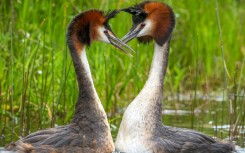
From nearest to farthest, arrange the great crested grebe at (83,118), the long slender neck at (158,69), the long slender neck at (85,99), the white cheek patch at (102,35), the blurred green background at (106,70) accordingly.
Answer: the great crested grebe at (83,118) → the long slender neck at (85,99) → the white cheek patch at (102,35) → the long slender neck at (158,69) → the blurred green background at (106,70)

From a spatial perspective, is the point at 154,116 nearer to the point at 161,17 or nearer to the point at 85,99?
the point at 85,99

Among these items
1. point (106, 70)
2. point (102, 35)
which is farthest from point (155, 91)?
point (106, 70)

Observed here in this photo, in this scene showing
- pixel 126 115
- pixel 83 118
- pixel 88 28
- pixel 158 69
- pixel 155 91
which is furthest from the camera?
pixel 158 69

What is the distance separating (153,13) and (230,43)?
20.7ft

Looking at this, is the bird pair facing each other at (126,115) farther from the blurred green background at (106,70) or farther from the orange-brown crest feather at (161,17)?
the blurred green background at (106,70)

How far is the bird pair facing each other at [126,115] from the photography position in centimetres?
938

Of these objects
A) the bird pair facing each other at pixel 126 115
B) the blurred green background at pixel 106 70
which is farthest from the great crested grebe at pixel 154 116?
the blurred green background at pixel 106 70

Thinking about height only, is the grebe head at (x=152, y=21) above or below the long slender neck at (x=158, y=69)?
above

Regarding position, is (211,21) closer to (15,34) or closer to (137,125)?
(15,34)

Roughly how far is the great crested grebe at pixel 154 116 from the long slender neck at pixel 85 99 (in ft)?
1.73

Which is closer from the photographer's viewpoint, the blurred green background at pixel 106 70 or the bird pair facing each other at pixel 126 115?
the bird pair facing each other at pixel 126 115

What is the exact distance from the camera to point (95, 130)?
952 cm

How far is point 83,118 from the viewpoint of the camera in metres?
9.57

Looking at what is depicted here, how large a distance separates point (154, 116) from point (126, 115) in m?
0.33
